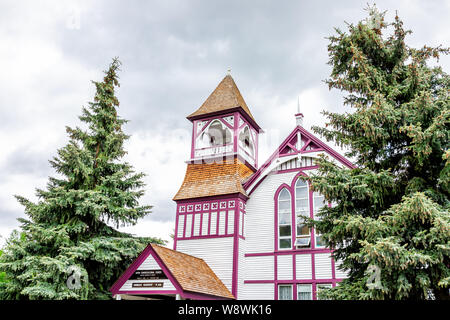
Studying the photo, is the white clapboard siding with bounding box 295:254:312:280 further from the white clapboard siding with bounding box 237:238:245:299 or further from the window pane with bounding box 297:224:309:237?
the white clapboard siding with bounding box 237:238:245:299

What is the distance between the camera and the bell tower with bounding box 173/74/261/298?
56.3 ft

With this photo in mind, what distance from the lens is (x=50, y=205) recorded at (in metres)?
14.2

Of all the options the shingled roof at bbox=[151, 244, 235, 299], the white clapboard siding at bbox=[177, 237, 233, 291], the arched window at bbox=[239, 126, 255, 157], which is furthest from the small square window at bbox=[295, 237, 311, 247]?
the arched window at bbox=[239, 126, 255, 157]

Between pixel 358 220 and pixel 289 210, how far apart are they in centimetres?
937

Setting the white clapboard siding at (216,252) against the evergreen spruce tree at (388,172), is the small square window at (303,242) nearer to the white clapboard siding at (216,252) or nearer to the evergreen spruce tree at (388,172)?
the white clapboard siding at (216,252)

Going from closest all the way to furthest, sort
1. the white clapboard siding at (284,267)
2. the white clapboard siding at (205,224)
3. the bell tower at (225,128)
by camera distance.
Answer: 1. the white clapboard siding at (284,267)
2. the white clapboard siding at (205,224)
3. the bell tower at (225,128)

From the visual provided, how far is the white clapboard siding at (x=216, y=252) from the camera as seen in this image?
16625 mm

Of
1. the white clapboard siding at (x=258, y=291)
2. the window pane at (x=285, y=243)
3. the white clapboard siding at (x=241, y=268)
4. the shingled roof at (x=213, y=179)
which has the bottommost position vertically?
the white clapboard siding at (x=258, y=291)

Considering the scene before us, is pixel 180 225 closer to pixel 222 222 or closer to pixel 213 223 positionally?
pixel 213 223

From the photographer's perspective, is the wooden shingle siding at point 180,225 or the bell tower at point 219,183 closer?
the bell tower at point 219,183

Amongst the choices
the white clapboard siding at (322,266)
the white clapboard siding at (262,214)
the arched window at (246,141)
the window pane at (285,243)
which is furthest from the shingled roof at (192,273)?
the arched window at (246,141)

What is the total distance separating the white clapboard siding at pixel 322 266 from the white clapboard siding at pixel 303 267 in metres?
0.31

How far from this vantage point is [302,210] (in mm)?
16875

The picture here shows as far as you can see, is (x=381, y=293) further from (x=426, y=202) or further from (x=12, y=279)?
(x=12, y=279)
